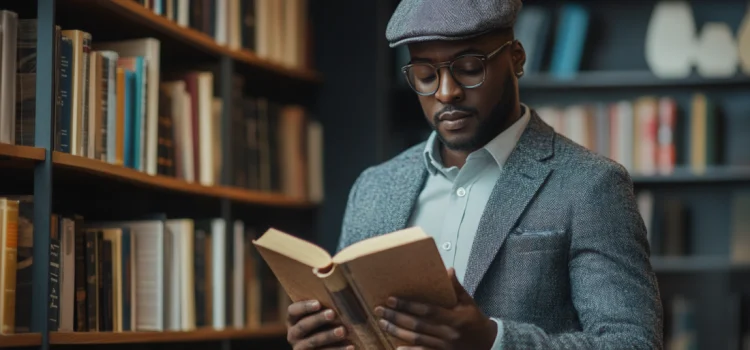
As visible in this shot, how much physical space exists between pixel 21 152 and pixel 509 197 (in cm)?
90

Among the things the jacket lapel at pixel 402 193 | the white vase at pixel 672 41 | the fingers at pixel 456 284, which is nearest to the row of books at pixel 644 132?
the white vase at pixel 672 41

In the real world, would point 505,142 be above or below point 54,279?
above

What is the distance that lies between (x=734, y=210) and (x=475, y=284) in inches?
101

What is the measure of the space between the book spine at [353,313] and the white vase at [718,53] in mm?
2804

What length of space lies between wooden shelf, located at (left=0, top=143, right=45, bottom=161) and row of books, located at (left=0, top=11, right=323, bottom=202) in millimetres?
49

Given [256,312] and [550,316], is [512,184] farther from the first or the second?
[256,312]

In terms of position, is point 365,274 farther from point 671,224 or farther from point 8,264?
point 671,224

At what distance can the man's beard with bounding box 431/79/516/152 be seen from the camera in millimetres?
1982

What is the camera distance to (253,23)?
11.9 ft

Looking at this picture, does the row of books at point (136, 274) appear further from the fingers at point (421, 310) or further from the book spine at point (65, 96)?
the fingers at point (421, 310)

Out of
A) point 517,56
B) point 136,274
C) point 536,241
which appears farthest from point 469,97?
point 136,274

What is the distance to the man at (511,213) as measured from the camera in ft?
6.02

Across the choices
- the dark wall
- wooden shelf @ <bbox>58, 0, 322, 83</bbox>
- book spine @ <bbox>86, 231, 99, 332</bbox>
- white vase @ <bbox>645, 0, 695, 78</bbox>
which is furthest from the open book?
white vase @ <bbox>645, 0, 695, 78</bbox>

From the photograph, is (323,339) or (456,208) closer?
(323,339)
